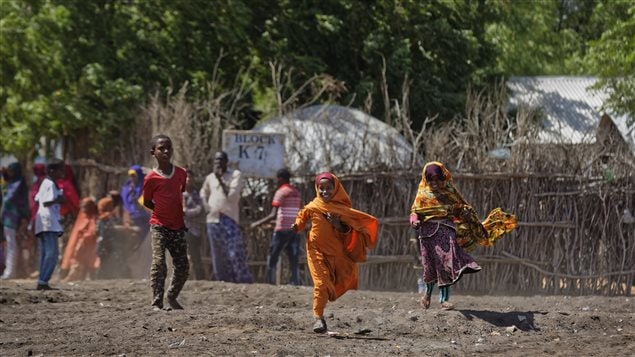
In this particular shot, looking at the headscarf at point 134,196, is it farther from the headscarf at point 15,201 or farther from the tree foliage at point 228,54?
the tree foliage at point 228,54

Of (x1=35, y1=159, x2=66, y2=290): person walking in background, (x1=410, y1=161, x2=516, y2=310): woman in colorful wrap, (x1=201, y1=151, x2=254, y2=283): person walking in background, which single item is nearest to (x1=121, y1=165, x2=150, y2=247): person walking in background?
(x1=201, y1=151, x2=254, y2=283): person walking in background

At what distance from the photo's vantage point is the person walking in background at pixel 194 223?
14133mm

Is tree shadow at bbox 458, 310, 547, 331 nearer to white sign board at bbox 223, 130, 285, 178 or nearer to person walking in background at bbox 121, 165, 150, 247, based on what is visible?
white sign board at bbox 223, 130, 285, 178

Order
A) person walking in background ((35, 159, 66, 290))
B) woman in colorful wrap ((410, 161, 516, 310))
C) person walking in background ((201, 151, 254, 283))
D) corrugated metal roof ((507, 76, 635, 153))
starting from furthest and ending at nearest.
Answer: corrugated metal roof ((507, 76, 635, 153))
person walking in background ((201, 151, 254, 283))
person walking in background ((35, 159, 66, 290))
woman in colorful wrap ((410, 161, 516, 310))

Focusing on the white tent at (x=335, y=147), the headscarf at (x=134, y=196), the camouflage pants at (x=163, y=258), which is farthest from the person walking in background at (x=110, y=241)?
the camouflage pants at (x=163, y=258)

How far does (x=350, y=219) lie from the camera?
30.8 ft

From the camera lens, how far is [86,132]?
18953 mm

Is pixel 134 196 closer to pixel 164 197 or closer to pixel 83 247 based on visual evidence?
pixel 83 247

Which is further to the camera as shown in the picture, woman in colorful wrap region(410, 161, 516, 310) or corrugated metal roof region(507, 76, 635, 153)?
corrugated metal roof region(507, 76, 635, 153)

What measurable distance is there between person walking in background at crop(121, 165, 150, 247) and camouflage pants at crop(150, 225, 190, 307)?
482cm

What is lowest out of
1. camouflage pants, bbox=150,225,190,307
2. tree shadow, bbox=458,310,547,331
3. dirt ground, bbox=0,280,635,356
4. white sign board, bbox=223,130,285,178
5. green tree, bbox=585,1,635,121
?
dirt ground, bbox=0,280,635,356

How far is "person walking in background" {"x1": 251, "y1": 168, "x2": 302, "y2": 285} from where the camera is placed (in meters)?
13.8

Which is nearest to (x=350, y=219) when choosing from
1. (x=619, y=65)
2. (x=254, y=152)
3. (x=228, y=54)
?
(x=254, y=152)

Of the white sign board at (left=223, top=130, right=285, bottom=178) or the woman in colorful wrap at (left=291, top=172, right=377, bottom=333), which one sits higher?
the white sign board at (left=223, top=130, right=285, bottom=178)
